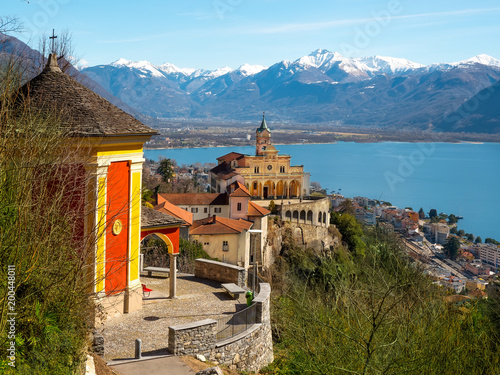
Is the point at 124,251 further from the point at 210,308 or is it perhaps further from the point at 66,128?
the point at 66,128

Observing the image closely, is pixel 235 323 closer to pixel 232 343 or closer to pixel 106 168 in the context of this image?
pixel 232 343

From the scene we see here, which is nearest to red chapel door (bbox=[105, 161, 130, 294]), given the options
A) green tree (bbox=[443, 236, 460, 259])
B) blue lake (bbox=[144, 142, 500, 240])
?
green tree (bbox=[443, 236, 460, 259])

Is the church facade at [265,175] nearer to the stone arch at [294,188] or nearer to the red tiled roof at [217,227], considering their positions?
the stone arch at [294,188]

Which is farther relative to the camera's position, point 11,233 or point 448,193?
point 448,193

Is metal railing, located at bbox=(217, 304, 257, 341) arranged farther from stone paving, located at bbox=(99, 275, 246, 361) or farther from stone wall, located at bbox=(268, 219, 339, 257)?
stone wall, located at bbox=(268, 219, 339, 257)

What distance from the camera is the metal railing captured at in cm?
1177

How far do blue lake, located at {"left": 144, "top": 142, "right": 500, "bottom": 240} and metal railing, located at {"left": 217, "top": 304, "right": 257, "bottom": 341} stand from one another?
226 ft

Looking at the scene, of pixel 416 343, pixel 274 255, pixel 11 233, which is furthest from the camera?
pixel 274 255

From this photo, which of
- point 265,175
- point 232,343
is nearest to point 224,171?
point 265,175

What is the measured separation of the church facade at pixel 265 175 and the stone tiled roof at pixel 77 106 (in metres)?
44.9

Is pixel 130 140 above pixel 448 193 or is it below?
above

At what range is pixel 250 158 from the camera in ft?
196

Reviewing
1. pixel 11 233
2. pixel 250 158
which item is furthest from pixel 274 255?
pixel 11 233

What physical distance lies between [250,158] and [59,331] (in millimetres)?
52430
